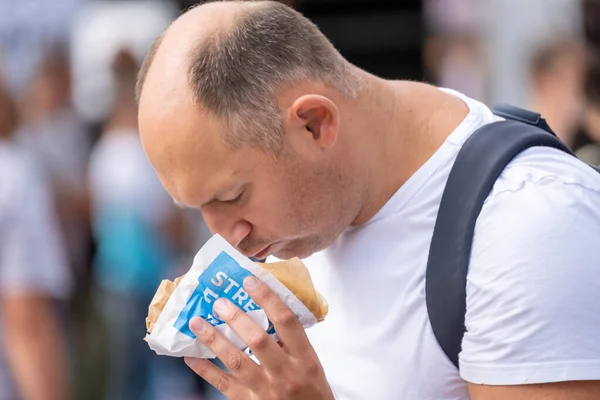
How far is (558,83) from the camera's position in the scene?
206 inches

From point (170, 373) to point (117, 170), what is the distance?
1.59 meters

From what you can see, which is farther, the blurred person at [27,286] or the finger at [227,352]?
the blurred person at [27,286]

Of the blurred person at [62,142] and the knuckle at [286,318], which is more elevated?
the knuckle at [286,318]

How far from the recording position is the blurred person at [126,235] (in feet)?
21.7

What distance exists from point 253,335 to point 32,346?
2703 millimetres

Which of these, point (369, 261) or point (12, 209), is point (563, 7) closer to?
point (12, 209)

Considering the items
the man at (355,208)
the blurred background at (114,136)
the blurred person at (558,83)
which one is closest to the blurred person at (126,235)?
the blurred background at (114,136)

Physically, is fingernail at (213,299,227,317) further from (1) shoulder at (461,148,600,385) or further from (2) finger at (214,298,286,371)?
(1) shoulder at (461,148,600,385)

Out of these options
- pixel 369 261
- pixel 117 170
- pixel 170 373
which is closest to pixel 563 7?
pixel 117 170

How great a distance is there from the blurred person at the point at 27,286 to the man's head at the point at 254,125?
2567mm

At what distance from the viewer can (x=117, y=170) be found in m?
6.64

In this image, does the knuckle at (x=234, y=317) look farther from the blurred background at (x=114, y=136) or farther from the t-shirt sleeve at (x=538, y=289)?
the blurred background at (x=114, y=136)

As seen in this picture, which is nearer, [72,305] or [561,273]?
[561,273]

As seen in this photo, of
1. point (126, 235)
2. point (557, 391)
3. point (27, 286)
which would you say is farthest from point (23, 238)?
point (557, 391)
